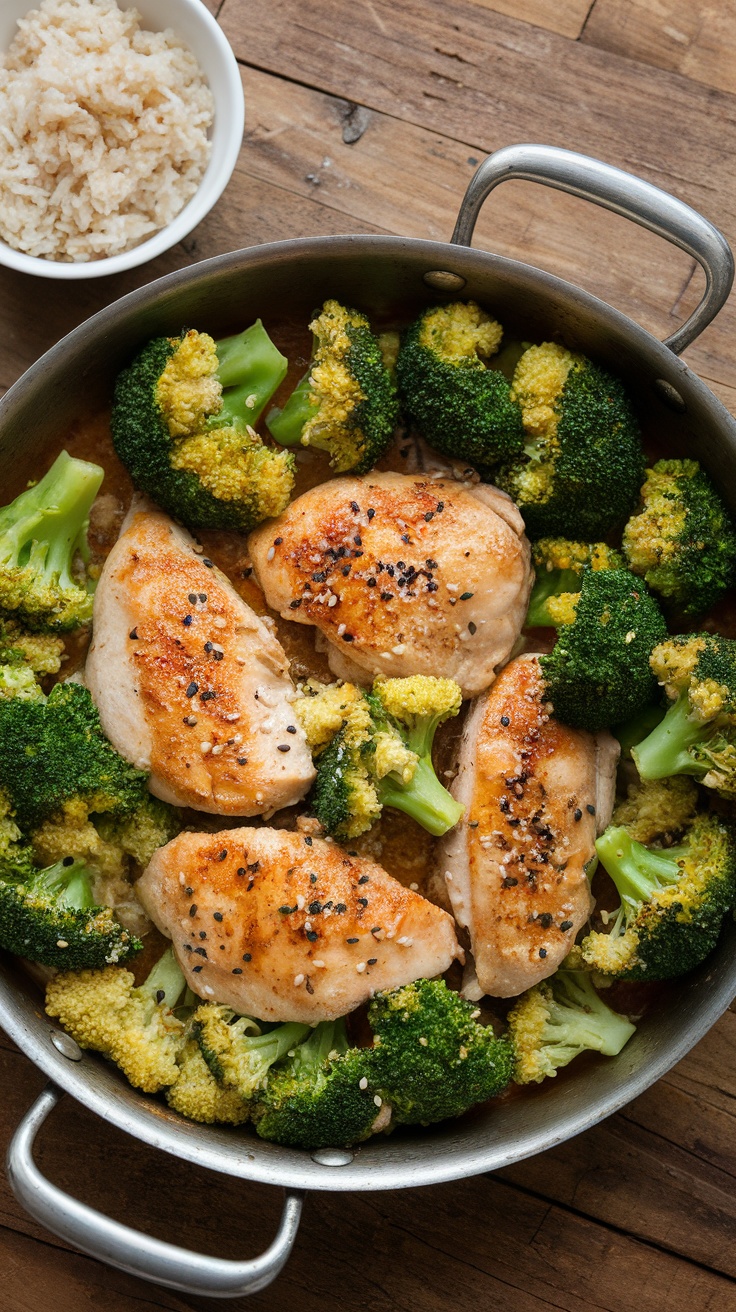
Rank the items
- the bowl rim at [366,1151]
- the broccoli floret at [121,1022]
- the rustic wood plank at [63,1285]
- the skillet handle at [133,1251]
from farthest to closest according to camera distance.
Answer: the rustic wood plank at [63,1285], the broccoli floret at [121,1022], the bowl rim at [366,1151], the skillet handle at [133,1251]

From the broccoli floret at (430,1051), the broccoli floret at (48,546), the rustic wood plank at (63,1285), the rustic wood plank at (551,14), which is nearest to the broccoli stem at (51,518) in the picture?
the broccoli floret at (48,546)

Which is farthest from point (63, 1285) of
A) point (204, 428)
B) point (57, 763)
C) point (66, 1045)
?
point (204, 428)

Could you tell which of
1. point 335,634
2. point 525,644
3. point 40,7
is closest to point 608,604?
point 525,644

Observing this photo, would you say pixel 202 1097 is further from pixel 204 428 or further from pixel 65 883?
pixel 204 428

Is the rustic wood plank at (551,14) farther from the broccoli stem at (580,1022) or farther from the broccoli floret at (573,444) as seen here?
the broccoli stem at (580,1022)

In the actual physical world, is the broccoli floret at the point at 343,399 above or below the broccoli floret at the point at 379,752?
above

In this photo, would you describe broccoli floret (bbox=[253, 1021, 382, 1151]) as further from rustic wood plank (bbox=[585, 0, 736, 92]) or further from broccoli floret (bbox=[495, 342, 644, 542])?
rustic wood plank (bbox=[585, 0, 736, 92])
